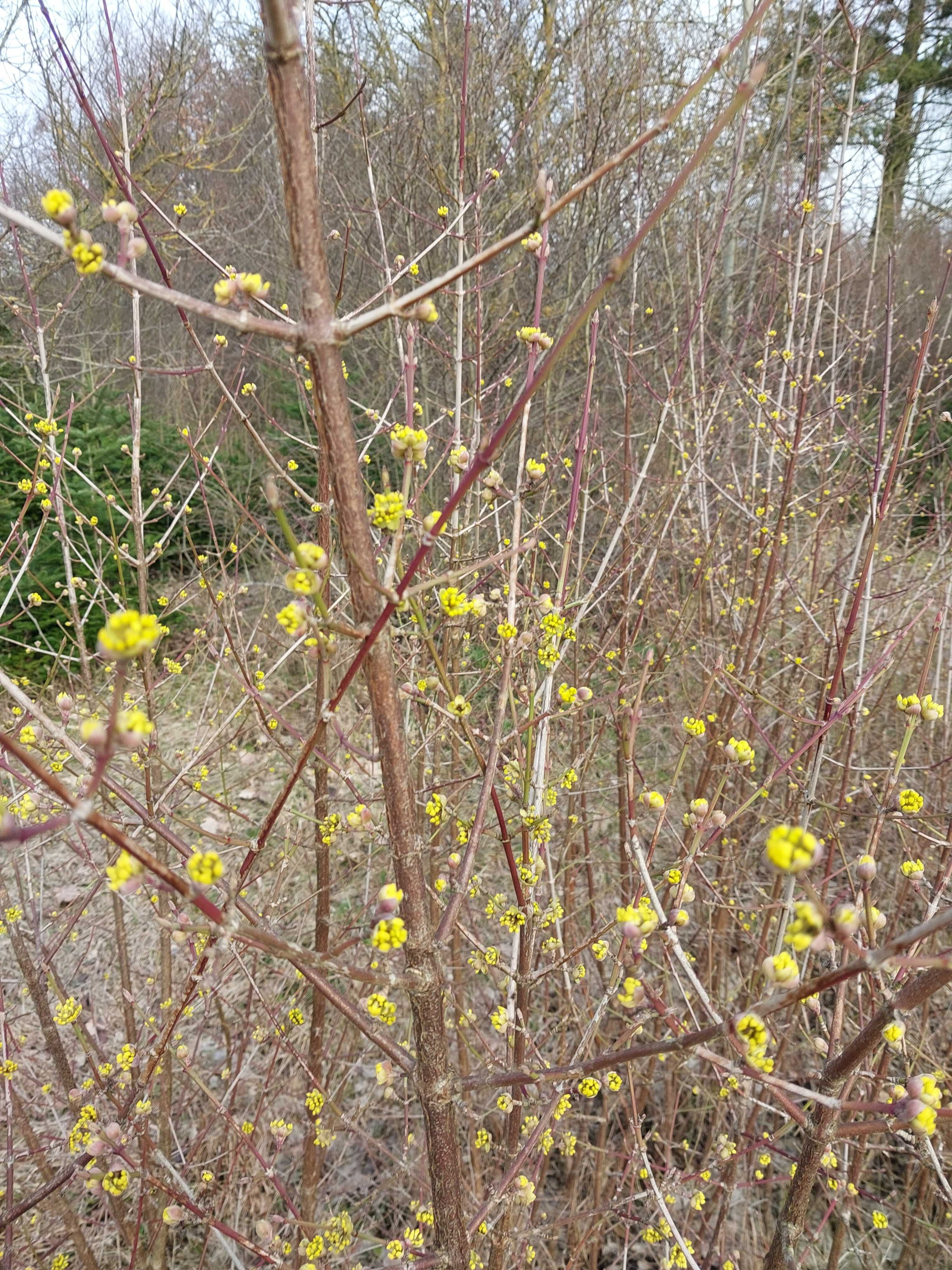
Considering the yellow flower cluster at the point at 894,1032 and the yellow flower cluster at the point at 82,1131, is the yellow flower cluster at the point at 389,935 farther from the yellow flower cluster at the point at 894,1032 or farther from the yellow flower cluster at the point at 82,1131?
the yellow flower cluster at the point at 82,1131

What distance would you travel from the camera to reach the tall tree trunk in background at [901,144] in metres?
6.46

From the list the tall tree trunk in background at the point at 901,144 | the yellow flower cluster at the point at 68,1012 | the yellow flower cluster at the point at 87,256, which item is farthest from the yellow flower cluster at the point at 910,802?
the tall tree trunk in background at the point at 901,144

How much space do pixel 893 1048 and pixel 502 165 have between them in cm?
612

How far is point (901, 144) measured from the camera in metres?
6.99

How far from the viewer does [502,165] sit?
561 centimetres

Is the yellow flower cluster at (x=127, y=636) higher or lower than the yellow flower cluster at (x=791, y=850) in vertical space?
higher

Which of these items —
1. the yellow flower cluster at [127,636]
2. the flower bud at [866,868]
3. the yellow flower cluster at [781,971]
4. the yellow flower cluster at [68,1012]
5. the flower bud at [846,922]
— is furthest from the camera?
the yellow flower cluster at [68,1012]

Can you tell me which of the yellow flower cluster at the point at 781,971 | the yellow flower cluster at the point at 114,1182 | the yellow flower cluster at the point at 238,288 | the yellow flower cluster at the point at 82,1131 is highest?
the yellow flower cluster at the point at 238,288

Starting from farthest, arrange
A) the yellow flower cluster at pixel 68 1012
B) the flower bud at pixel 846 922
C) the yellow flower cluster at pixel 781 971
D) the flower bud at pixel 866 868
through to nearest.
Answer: the yellow flower cluster at pixel 68 1012
the flower bud at pixel 866 868
the yellow flower cluster at pixel 781 971
the flower bud at pixel 846 922

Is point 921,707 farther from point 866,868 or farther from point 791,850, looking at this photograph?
point 791,850

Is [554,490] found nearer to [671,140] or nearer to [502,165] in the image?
[502,165]

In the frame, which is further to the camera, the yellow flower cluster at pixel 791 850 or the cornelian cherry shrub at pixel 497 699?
the cornelian cherry shrub at pixel 497 699

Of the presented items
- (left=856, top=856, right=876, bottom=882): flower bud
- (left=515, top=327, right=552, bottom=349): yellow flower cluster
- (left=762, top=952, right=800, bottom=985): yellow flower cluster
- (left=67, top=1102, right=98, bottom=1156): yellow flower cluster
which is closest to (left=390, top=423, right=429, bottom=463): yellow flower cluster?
(left=515, top=327, right=552, bottom=349): yellow flower cluster

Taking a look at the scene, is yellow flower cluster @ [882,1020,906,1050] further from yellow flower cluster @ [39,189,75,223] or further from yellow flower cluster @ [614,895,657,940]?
yellow flower cluster @ [39,189,75,223]
